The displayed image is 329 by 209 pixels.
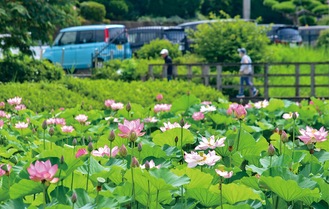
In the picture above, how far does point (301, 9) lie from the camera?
4350 cm

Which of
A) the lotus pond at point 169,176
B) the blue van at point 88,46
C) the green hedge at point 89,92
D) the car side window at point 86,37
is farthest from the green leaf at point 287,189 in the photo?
the car side window at point 86,37

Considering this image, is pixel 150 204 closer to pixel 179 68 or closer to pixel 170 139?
pixel 170 139

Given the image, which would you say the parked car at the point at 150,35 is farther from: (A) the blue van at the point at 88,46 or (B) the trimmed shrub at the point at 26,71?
(B) the trimmed shrub at the point at 26,71

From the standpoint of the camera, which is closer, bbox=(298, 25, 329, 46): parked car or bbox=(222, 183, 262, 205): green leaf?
bbox=(222, 183, 262, 205): green leaf

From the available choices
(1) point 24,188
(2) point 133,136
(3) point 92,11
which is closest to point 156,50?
(3) point 92,11

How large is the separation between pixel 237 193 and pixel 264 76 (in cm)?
1382

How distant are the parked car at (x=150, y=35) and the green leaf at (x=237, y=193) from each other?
83.1ft

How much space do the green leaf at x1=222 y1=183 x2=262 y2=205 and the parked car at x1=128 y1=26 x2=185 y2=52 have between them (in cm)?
2533

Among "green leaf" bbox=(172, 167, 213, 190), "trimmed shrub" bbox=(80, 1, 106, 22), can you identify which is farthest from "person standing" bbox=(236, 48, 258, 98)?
"trimmed shrub" bbox=(80, 1, 106, 22)

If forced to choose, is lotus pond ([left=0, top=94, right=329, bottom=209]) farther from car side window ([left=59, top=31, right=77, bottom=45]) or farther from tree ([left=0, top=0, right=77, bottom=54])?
car side window ([left=59, top=31, right=77, bottom=45])

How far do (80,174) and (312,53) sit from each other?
20733mm

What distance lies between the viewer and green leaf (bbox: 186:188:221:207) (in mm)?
2834

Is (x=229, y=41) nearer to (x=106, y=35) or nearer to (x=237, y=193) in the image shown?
(x=106, y=35)

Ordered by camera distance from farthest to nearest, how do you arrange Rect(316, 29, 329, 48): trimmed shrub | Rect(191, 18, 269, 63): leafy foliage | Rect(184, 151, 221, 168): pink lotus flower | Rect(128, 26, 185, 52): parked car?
Rect(128, 26, 185, 52): parked car → Rect(316, 29, 329, 48): trimmed shrub → Rect(191, 18, 269, 63): leafy foliage → Rect(184, 151, 221, 168): pink lotus flower
